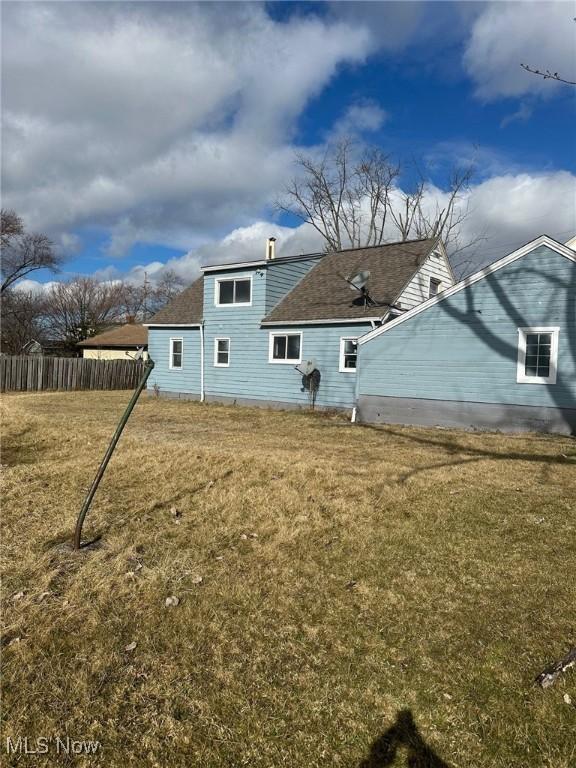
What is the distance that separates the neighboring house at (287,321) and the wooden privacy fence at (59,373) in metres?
5.61

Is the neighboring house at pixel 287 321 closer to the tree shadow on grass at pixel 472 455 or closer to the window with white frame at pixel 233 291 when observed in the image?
the window with white frame at pixel 233 291

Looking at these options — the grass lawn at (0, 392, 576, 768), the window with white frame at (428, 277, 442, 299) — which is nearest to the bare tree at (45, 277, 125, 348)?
the window with white frame at (428, 277, 442, 299)

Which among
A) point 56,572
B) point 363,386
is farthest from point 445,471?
point 363,386

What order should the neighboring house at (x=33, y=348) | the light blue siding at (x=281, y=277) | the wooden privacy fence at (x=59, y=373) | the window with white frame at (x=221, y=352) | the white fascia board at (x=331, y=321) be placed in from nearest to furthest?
the white fascia board at (x=331, y=321) → the light blue siding at (x=281, y=277) → the window with white frame at (x=221, y=352) → the wooden privacy fence at (x=59, y=373) → the neighboring house at (x=33, y=348)

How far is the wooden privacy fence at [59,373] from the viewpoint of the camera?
22641 mm

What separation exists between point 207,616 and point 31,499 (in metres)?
3.63

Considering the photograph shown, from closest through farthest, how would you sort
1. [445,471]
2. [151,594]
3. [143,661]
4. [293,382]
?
[143,661]
[151,594]
[445,471]
[293,382]

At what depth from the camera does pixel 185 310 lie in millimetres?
21016

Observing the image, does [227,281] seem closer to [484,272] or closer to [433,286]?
[433,286]

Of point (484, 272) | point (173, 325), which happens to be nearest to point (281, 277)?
point (173, 325)

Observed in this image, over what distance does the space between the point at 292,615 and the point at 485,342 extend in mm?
10238

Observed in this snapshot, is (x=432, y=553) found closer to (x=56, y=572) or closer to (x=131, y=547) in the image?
(x=131, y=547)

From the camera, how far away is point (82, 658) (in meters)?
3.13

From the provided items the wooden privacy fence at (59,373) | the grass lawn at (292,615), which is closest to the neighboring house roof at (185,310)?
the wooden privacy fence at (59,373)
